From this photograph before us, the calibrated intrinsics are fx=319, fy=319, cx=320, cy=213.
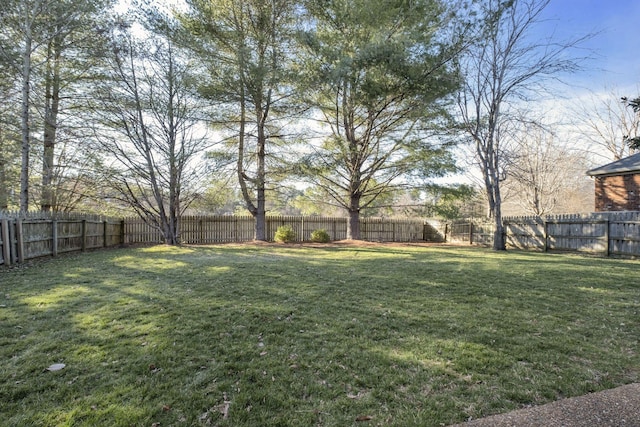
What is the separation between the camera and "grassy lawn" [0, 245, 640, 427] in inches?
79.4

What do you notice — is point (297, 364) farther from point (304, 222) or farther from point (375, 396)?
point (304, 222)

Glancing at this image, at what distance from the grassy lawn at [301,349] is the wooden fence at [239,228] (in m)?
9.70

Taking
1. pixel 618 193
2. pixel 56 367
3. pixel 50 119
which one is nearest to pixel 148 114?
pixel 50 119

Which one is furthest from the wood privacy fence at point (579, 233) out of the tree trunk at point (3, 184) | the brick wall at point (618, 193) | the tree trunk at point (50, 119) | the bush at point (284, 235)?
the tree trunk at point (3, 184)

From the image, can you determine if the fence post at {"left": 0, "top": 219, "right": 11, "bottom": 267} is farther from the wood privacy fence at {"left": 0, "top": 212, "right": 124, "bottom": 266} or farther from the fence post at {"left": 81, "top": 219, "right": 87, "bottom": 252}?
the fence post at {"left": 81, "top": 219, "right": 87, "bottom": 252}

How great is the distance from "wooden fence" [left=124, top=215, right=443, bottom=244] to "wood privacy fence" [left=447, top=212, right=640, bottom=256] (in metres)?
6.26

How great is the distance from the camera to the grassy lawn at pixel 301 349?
2016 millimetres

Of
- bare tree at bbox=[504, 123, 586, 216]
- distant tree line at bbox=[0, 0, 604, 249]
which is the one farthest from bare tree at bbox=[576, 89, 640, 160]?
distant tree line at bbox=[0, 0, 604, 249]

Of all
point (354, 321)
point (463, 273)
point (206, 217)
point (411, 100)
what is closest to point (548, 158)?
point (411, 100)

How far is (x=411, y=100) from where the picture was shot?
1126 cm

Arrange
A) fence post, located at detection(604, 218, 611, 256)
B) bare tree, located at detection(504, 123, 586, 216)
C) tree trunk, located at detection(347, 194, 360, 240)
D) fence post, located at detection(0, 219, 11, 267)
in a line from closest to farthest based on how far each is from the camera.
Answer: fence post, located at detection(0, 219, 11, 267) → fence post, located at detection(604, 218, 611, 256) → tree trunk, located at detection(347, 194, 360, 240) → bare tree, located at detection(504, 123, 586, 216)

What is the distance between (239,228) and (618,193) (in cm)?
1695

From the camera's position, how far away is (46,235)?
8.45 metres

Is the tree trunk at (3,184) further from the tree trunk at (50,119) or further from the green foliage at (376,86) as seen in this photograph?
the green foliage at (376,86)
